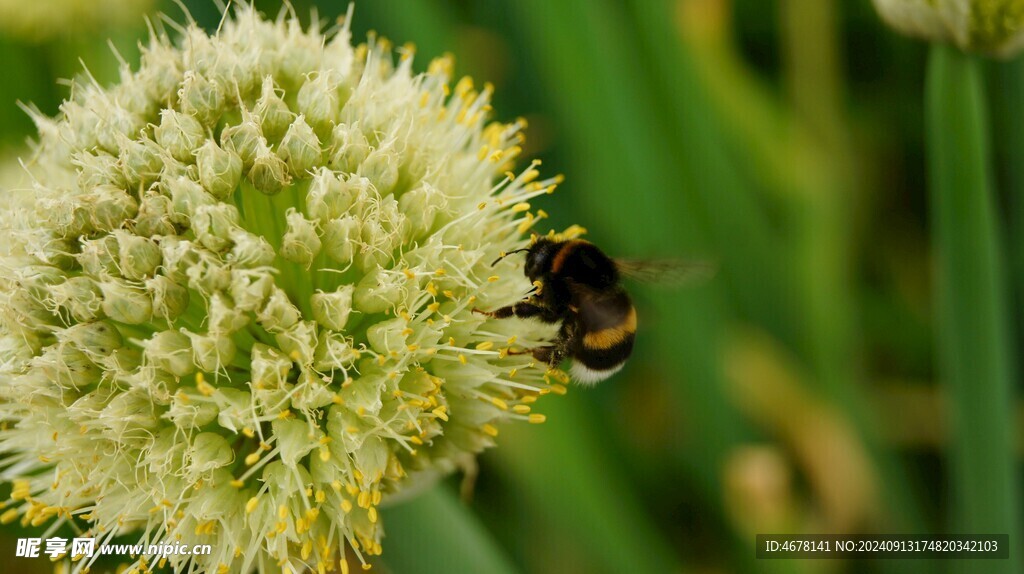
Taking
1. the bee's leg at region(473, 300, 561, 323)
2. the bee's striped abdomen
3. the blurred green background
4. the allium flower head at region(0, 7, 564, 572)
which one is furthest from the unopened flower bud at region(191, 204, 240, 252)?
the blurred green background

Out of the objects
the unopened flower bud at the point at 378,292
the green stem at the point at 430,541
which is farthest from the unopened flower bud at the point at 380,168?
the green stem at the point at 430,541

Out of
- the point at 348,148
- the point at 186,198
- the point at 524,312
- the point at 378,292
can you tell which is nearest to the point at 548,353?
the point at 524,312

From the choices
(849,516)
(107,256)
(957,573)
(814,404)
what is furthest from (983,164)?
(107,256)

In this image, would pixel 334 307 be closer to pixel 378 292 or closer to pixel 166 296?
pixel 378 292

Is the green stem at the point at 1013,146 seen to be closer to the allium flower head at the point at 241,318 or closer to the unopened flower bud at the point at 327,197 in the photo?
the allium flower head at the point at 241,318

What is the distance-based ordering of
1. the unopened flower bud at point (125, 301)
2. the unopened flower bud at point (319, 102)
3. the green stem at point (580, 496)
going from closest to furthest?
the unopened flower bud at point (125, 301), the unopened flower bud at point (319, 102), the green stem at point (580, 496)

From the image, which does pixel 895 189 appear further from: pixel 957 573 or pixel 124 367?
pixel 124 367

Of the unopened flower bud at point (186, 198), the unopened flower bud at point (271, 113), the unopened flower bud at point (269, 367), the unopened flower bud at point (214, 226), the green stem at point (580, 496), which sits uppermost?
the unopened flower bud at point (271, 113)
